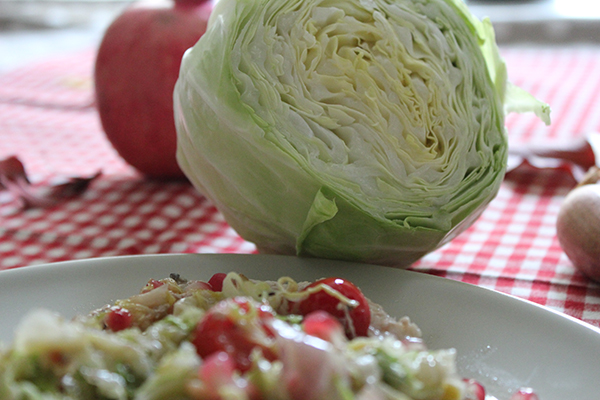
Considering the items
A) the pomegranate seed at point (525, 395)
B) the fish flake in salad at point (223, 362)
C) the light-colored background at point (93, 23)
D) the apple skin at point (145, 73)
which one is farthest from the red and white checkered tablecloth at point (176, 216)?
the light-colored background at point (93, 23)

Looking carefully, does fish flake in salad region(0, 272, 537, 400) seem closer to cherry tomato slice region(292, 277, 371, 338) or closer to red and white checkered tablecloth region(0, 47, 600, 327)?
cherry tomato slice region(292, 277, 371, 338)

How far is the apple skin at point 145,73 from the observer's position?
1.66m

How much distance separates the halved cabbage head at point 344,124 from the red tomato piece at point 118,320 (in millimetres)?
326

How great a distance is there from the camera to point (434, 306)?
986 millimetres

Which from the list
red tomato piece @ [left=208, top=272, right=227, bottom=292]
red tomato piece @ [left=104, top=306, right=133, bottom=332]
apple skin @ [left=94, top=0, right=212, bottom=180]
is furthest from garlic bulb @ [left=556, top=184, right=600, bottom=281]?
apple skin @ [left=94, top=0, right=212, bottom=180]

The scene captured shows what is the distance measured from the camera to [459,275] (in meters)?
1.31

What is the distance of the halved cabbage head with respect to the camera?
1.07m

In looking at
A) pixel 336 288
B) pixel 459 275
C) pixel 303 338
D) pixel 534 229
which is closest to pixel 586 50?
pixel 534 229

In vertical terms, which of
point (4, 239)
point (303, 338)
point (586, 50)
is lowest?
point (586, 50)

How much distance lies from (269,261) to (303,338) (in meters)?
0.43

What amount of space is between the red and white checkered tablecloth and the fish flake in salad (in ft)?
1.74

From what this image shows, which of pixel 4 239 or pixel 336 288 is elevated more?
pixel 336 288

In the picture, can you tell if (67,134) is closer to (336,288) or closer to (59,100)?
(59,100)

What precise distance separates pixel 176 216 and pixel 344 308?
0.89 metres
